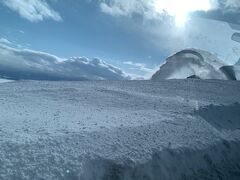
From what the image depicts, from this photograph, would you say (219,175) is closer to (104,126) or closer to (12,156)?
(104,126)

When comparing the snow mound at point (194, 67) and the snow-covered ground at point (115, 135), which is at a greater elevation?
the snow mound at point (194, 67)

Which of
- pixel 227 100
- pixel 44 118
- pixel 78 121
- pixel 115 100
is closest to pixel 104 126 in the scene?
pixel 78 121

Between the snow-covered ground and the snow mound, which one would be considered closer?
the snow-covered ground

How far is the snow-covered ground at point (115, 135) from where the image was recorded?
4.06 metres

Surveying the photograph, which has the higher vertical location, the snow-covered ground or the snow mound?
the snow mound

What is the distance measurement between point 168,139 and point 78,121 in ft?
6.16

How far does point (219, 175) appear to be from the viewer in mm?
5246

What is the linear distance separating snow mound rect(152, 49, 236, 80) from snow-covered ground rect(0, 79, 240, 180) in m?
7.73

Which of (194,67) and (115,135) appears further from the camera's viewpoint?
(194,67)

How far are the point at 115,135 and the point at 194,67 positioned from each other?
12.8 m

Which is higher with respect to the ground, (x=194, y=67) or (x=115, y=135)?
(x=194, y=67)

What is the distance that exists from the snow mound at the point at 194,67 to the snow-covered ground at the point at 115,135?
7.73 m

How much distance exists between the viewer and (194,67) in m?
16.9

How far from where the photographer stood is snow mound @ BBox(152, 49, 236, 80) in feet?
53.7
